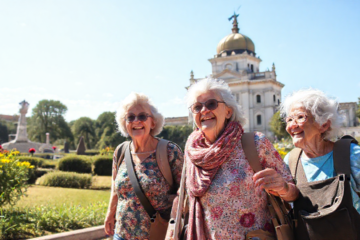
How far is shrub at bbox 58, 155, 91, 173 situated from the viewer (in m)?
16.8

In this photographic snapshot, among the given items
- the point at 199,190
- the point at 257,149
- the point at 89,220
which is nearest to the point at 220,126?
the point at 257,149

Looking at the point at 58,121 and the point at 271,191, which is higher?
the point at 58,121

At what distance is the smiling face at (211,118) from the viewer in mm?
2568

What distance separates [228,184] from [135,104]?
1561 millimetres

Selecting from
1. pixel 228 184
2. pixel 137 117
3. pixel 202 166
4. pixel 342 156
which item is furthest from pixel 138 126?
pixel 342 156

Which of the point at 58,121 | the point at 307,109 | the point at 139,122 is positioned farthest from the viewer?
the point at 58,121

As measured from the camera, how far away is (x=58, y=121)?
6762 centimetres

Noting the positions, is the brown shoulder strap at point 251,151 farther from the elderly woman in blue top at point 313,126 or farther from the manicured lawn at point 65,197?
the manicured lawn at point 65,197

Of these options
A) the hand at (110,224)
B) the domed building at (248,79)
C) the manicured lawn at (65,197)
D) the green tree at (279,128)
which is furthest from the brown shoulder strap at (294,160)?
the domed building at (248,79)

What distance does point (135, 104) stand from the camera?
354 centimetres

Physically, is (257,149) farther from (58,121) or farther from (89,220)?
(58,121)

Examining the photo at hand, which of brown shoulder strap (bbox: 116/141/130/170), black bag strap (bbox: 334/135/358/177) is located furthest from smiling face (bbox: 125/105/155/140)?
black bag strap (bbox: 334/135/358/177)

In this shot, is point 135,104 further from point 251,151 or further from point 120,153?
point 251,151

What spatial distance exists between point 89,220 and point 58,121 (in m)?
64.9
